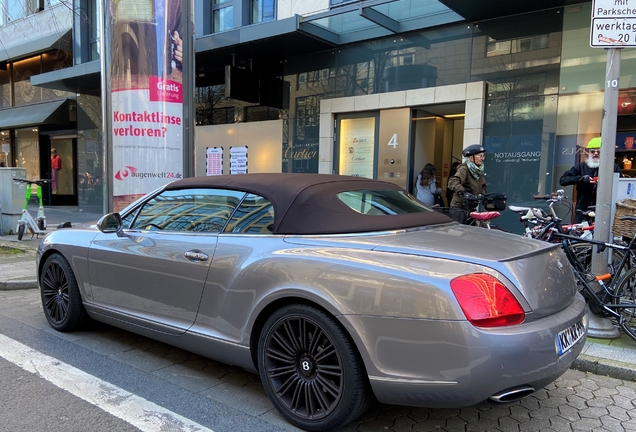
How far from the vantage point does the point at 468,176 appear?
6.05m

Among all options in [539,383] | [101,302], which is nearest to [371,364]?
[539,383]

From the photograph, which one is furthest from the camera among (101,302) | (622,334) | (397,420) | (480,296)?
(622,334)

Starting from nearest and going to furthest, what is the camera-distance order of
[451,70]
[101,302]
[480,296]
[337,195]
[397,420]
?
[480,296] → [397,420] → [337,195] → [101,302] → [451,70]

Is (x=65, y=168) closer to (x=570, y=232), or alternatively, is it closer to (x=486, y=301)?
(x=570, y=232)

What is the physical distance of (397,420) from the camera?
2.87m

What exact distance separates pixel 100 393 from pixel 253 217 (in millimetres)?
1611

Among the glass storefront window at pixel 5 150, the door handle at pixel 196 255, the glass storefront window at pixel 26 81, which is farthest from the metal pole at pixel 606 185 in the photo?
the glass storefront window at pixel 5 150

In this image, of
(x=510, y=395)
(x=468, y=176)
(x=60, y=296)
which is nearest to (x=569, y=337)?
(x=510, y=395)

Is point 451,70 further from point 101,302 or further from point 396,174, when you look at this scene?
point 101,302

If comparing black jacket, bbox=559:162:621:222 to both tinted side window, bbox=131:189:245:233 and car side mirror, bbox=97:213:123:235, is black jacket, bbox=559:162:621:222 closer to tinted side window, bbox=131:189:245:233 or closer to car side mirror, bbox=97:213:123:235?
tinted side window, bbox=131:189:245:233

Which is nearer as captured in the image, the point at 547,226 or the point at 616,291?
the point at 616,291

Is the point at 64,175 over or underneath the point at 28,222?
over

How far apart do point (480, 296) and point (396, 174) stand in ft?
25.5

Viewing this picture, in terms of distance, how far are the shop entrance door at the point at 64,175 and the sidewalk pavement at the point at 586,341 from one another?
6364 millimetres
